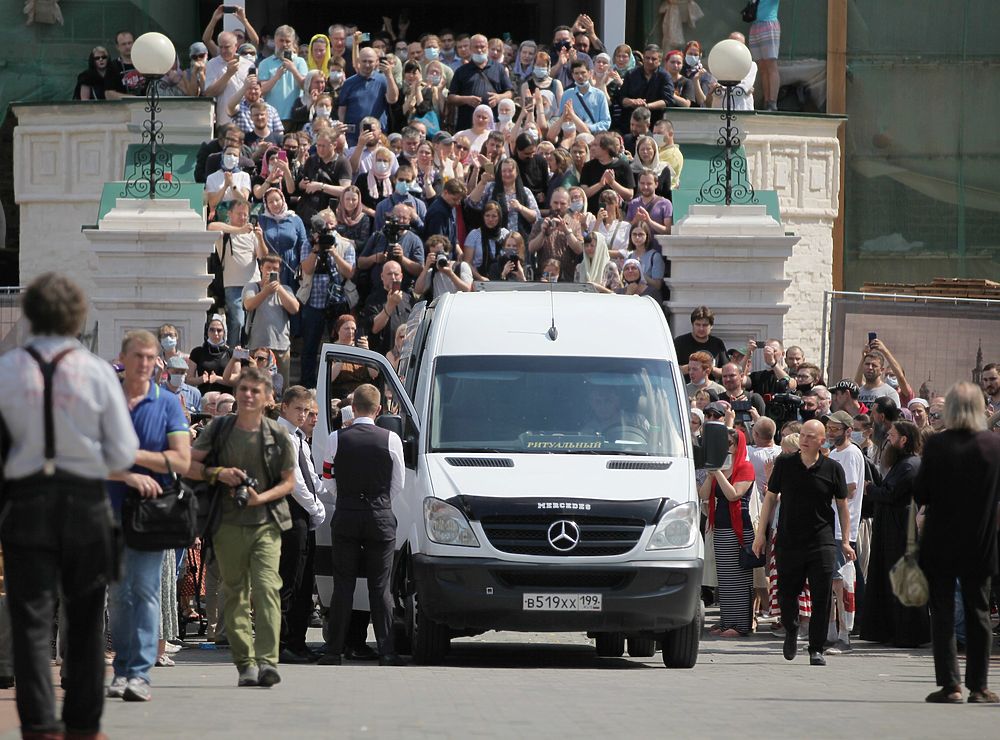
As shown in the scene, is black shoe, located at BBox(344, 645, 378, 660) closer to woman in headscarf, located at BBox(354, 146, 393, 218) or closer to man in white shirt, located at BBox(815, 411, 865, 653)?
man in white shirt, located at BBox(815, 411, 865, 653)

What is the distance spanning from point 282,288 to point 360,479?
7.34m

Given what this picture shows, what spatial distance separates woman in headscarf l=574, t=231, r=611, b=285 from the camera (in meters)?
21.0

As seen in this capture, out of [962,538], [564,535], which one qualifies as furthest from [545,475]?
[962,538]

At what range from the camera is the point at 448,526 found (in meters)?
13.1

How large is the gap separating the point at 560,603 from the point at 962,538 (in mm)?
2839

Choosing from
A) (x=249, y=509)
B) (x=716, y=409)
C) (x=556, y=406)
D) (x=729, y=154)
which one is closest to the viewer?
(x=249, y=509)

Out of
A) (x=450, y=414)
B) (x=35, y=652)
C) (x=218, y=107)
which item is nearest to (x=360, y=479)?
(x=450, y=414)

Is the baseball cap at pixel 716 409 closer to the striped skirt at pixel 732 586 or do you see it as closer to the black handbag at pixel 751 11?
the striped skirt at pixel 732 586

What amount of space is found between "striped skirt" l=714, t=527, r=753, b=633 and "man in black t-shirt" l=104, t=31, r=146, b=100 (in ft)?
43.2

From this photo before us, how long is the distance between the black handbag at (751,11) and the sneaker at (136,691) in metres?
21.5

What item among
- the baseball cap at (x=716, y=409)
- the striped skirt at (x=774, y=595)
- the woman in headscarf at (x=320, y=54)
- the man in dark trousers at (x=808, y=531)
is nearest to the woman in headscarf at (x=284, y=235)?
the woman in headscarf at (x=320, y=54)

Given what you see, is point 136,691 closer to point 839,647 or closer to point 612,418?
point 612,418

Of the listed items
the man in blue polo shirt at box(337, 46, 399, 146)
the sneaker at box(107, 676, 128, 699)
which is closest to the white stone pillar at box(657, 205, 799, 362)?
the man in blue polo shirt at box(337, 46, 399, 146)

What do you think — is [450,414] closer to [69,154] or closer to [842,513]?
[842,513]
